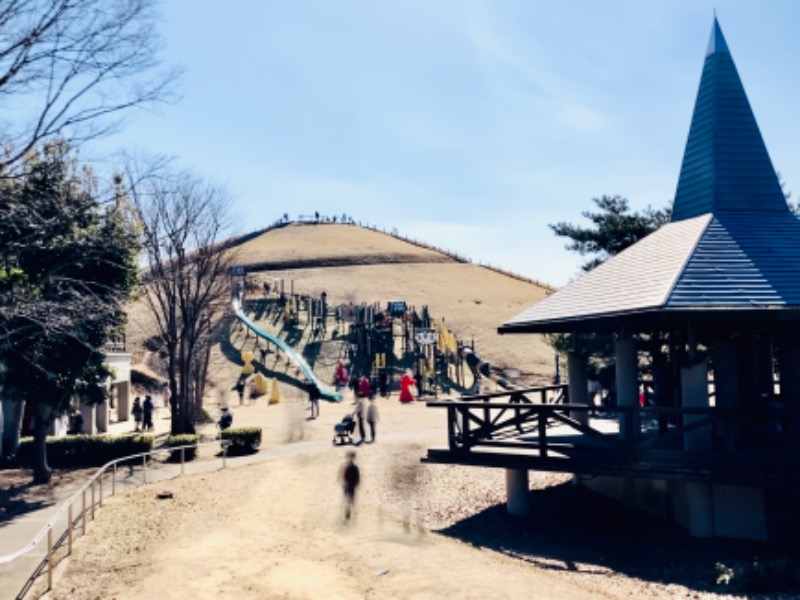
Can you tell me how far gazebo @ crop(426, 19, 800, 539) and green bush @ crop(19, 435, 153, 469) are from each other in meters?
11.1

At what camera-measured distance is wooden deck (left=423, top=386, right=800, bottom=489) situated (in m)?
11.0

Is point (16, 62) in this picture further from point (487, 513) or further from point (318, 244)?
point (318, 244)

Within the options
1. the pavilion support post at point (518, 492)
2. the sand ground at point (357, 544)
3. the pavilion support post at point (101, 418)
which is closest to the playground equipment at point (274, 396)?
the pavilion support post at point (101, 418)

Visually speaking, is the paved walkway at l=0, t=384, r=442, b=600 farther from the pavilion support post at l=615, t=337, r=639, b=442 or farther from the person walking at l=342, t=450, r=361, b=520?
the pavilion support post at l=615, t=337, r=639, b=442

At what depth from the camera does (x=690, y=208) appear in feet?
51.8

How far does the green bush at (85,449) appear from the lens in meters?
21.1

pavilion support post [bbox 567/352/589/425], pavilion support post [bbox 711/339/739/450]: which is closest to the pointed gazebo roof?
pavilion support post [bbox 567/352/589/425]

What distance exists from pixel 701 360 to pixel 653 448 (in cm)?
170

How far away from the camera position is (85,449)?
21250mm

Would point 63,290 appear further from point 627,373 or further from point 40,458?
point 627,373

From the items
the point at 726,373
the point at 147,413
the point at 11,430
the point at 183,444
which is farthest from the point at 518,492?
the point at 147,413

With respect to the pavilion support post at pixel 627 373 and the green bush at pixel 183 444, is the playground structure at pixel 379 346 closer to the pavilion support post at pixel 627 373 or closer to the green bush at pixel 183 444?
the green bush at pixel 183 444

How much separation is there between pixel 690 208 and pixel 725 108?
238cm

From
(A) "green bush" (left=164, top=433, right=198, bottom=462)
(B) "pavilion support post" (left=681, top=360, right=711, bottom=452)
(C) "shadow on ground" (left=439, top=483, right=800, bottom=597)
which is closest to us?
A: (C) "shadow on ground" (left=439, top=483, right=800, bottom=597)
